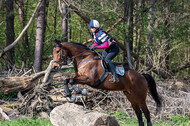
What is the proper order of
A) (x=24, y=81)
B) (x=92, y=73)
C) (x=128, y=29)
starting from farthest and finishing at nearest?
(x=128, y=29) < (x=24, y=81) < (x=92, y=73)

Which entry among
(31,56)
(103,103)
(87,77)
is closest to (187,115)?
(103,103)

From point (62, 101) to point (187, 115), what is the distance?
6010 mm

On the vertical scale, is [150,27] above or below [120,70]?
above

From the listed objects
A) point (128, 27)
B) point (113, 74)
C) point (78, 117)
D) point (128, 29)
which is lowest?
point (78, 117)

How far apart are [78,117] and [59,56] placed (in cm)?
184

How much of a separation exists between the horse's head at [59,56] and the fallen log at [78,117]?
1.31 m

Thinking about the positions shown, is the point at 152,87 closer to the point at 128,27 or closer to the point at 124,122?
the point at 124,122

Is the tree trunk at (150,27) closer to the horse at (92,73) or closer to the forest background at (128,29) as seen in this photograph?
the forest background at (128,29)

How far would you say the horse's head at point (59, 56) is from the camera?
254 inches

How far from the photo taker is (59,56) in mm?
6527

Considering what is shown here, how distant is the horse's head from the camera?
21.2 ft

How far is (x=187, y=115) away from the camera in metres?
10.2

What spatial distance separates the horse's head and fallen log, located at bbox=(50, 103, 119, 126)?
131 cm

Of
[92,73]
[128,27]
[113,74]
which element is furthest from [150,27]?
[92,73]
